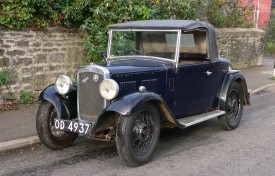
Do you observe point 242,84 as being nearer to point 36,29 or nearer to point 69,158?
point 69,158

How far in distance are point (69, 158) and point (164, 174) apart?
1436 mm

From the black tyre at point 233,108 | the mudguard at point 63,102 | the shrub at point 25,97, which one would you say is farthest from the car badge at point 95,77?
the shrub at point 25,97

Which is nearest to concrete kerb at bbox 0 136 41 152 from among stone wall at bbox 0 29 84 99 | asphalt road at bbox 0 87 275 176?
asphalt road at bbox 0 87 275 176

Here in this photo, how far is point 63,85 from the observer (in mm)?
5754

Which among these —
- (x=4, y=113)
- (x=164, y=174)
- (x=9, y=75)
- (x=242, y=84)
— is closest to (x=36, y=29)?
(x=9, y=75)

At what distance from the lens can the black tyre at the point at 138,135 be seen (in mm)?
5016

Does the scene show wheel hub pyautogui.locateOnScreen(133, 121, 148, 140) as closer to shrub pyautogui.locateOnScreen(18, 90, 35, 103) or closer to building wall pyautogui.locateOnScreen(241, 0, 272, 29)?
shrub pyautogui.locateOnScreen(18, 90, 35, 103)

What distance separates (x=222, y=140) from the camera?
6.61 metres

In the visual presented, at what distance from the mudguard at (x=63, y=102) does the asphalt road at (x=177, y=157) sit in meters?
0.58

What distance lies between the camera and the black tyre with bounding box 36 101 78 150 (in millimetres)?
5777

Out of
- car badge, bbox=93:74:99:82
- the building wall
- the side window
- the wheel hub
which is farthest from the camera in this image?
the building wall

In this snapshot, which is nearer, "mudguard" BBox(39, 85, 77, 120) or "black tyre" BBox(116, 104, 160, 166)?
"black tyre" BBox(116, 104, 160, 166)

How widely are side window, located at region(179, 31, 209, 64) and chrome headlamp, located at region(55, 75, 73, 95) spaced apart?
6.29 ft

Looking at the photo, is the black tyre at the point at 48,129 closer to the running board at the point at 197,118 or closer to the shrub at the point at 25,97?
the running board at the point at 197,118
